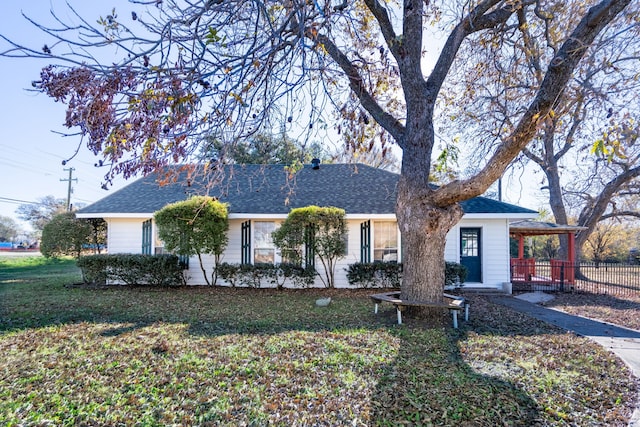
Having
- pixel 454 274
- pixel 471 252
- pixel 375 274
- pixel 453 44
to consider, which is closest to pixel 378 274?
pixel 375 274

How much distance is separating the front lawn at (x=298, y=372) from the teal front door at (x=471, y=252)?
4830mm

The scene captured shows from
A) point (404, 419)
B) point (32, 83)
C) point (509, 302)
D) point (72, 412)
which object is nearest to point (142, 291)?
point (72, 412)

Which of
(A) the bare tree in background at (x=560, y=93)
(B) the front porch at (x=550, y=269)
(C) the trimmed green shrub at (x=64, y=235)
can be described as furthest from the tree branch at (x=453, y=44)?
(C) the trimmed green shrub at (x=64, y=235)

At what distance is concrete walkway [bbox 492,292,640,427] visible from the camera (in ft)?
17.8

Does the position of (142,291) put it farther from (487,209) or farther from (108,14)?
(487,209)

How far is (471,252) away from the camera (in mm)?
12734

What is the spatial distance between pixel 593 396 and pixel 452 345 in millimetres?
1989

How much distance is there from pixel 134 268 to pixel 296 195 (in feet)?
20.0

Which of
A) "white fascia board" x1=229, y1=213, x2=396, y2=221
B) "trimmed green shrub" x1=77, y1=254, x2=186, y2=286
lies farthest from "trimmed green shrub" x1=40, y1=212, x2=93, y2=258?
"white fascia board" x1=229, y1=213, x2=396, y2=221

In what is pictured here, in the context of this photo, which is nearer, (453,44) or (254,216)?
(453,44)

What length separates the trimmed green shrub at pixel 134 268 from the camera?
1167 cm

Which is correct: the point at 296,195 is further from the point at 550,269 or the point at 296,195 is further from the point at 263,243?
the point at 550,269

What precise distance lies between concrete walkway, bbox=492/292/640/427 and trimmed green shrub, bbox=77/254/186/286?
33.7 feet

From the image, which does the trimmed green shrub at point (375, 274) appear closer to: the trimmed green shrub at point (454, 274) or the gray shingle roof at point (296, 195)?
the trimmed green shrub at point (454, 274)
